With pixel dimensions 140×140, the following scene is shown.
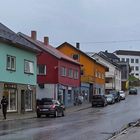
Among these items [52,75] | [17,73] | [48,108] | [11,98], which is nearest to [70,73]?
[52,75]

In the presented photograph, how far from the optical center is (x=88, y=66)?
87.4 metres

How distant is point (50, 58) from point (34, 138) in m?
43.2

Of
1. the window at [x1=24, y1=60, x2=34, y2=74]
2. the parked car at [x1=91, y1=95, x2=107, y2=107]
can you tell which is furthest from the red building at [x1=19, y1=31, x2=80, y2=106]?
the window at [x1=24, y1=60, x2=34, y2=74]

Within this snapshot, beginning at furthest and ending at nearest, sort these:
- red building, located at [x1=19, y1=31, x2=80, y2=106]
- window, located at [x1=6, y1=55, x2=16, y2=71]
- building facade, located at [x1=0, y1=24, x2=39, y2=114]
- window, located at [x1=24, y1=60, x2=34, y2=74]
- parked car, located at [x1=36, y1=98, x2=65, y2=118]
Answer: red building, located at [x1=19, y1=31, x2=80, y2=106] < window, located at [x1=24, y1=60, x2=34, y2=74] < window, located at [x1=6, y1=55, x2=16, y2=71] < building facade, located at [x1=0, y1=24, x2=39, y2=114] < parked car, located at [x1=36, y1=98, x2=65, y2=118]

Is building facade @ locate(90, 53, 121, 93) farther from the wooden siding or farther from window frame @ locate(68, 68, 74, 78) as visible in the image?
window frame @ locate(68, 68, 74, 78)

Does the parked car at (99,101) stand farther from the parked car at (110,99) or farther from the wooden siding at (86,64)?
the wooden siding at (86,64)

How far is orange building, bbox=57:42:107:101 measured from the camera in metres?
82.8

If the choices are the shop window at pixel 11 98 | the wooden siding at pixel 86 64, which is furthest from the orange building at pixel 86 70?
the shop window at pixel 11 98

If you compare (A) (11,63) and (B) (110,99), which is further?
(B) (110,99)

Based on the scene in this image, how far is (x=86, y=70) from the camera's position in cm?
8744

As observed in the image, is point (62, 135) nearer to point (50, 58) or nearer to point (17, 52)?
point (17, 52)

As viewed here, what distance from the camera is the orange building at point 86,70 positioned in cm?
8275

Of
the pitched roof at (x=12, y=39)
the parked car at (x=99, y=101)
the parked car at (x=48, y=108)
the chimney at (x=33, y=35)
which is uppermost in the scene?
the chimney at (x=33, y=35)

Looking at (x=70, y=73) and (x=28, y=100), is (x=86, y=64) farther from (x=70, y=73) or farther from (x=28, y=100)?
(x=28, y=100)
